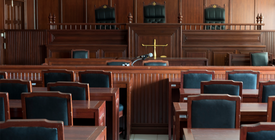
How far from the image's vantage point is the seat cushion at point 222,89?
2.54 meters

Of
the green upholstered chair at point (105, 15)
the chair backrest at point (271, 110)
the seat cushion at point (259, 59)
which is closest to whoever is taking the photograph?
the chair backrest at point (271, 110)

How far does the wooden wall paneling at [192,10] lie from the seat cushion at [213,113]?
7.63 meters

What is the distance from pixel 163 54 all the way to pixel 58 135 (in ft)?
18.8

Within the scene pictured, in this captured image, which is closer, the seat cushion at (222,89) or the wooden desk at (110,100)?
the seat cushion at (222,89)

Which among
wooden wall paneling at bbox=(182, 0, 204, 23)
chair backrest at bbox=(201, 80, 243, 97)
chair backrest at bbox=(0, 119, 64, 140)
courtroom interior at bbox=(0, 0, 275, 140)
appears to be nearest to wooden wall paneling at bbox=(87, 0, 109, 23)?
courtroom interior at bbox=(0, 0, 275, 140)

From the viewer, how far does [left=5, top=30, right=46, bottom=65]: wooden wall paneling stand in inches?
324

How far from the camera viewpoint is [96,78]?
10.7 ft

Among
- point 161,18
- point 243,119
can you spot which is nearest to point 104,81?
point 243,119

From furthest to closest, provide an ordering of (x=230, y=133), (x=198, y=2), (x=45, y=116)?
1. (x=198, y=2)
2. (x=45, y=116)
3. (x=230, y=133)

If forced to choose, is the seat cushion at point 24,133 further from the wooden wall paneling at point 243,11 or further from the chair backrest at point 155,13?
the wooden wall paneling at point 243,11

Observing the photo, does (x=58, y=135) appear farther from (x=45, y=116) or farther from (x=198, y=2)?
(x=198, y=2)

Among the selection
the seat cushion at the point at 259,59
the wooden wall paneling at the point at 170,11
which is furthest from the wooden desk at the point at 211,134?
the wooden wall paneling at the point at 170,11

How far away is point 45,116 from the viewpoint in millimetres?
2072

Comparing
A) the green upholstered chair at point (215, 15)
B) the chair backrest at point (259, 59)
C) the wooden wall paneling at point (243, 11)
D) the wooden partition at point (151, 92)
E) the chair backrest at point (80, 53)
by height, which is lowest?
the wooden partition at point (151, 92)
